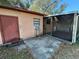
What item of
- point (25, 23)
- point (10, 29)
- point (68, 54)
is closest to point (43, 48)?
point (68, 54)

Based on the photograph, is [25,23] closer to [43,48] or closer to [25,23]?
[25,23]

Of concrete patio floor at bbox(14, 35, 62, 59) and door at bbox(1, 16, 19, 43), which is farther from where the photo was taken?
door at bbox(1, 16, 19, 43)

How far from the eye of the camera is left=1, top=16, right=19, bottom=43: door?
5.46 meters

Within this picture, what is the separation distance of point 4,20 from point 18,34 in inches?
66.8

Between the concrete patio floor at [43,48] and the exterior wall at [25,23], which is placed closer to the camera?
the concrete patio floor at [43,48]

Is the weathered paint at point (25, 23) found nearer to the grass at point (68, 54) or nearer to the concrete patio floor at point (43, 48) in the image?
the concrete patio floor at point (43, 48)

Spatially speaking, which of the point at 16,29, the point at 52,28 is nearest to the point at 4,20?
the point at 16,29

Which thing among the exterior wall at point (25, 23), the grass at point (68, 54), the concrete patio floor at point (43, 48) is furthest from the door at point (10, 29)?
the grass at point (68, 54)

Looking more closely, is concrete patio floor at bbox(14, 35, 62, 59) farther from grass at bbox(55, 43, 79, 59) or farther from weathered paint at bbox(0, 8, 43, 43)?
weathered paint at bbox(0, 8, 43, 43)

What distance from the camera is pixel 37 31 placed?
28.3 feet

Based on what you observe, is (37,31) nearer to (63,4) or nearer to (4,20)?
(4,20)

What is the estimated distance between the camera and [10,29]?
19.2 ft

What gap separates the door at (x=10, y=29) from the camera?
546cm

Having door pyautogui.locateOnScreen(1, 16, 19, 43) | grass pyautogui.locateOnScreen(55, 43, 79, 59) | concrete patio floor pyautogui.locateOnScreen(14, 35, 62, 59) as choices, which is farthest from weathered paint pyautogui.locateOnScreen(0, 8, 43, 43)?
grass pyautogui.locateOnScreen(55, 43, 79, 59)
